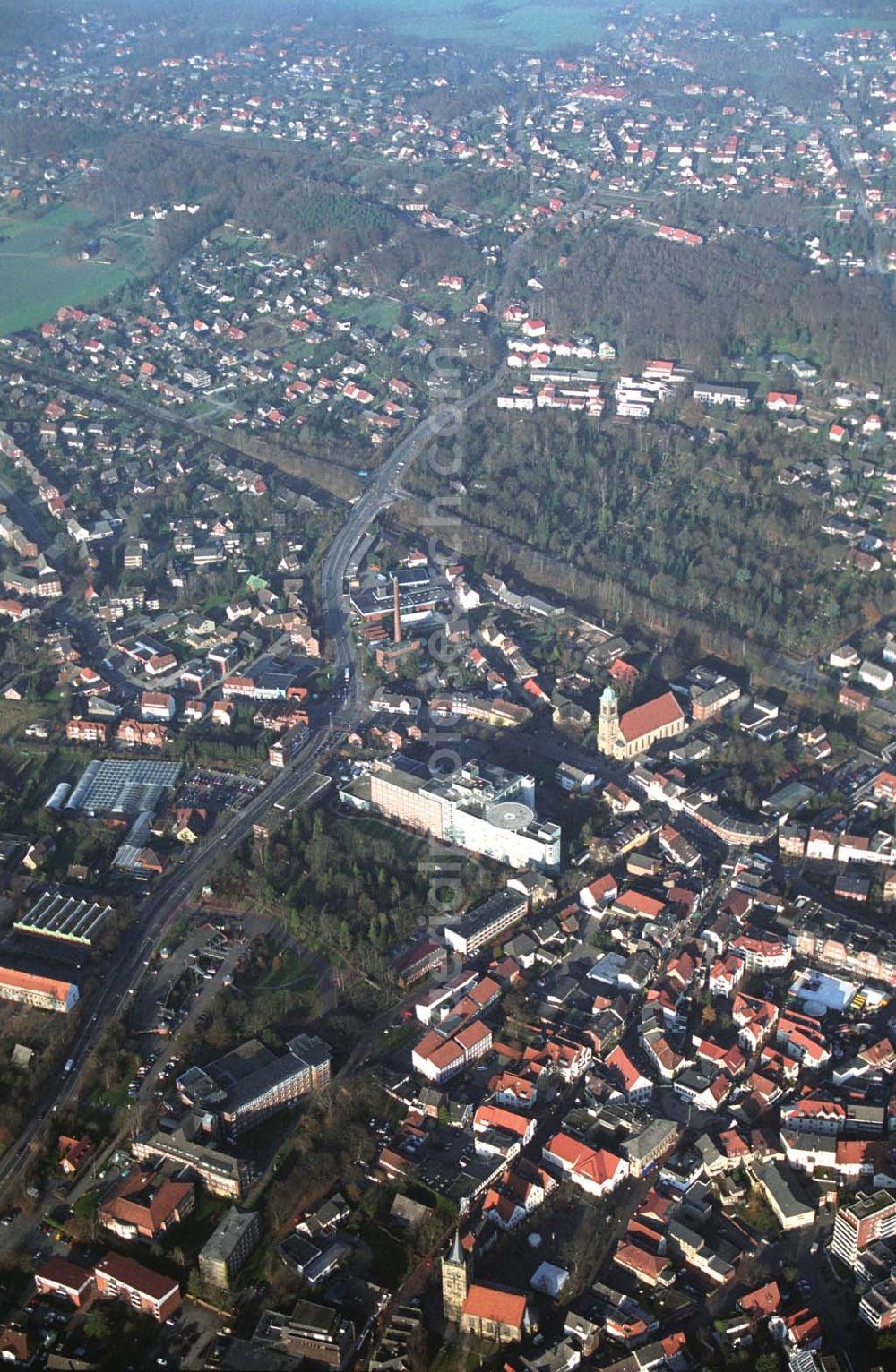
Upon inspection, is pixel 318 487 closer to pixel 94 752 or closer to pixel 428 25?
pixel 94 752

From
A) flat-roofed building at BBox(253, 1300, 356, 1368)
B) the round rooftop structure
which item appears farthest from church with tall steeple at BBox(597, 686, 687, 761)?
flat-roofed building at BBox(253, 1300, 356, 1368)

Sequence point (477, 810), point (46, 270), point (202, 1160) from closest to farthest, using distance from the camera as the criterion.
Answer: point (202, 1160), point (477, 810), point (46, 270)

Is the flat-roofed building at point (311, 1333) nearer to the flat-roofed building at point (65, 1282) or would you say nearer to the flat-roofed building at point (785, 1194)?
the flat-roofed building at point (65, 1282)

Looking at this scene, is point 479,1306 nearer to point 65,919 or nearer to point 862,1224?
point 862,1224

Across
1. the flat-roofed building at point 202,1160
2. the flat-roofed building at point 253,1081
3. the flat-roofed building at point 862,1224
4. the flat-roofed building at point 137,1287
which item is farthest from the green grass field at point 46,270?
the flat-roofed building at point 862,1224

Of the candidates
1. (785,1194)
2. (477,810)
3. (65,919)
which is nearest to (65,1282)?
(65,919)

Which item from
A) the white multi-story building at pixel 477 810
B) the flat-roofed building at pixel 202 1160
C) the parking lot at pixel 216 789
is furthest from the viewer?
the parking lot at pixel 216 789

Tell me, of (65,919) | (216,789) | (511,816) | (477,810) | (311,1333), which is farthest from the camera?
(216,789)
